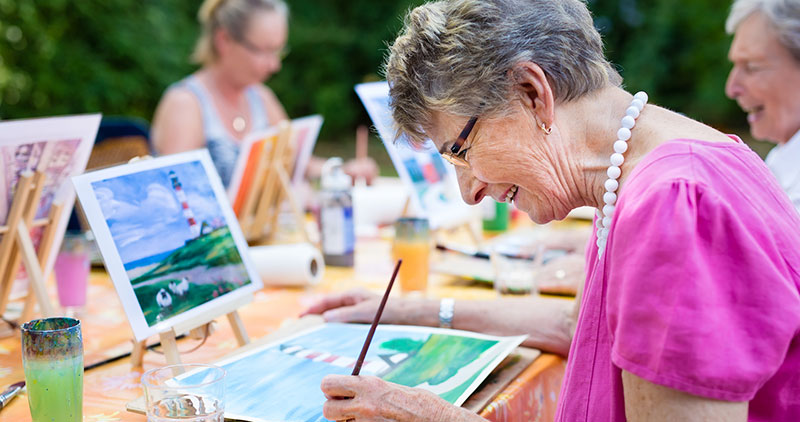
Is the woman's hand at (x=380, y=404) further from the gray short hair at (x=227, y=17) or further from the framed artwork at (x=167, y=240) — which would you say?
the gray short hair at (x=227, y=17)

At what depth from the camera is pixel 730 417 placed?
35.7 inches

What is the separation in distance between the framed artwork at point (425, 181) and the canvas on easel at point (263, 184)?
33cm

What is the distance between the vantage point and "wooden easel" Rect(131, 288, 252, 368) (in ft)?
4.48

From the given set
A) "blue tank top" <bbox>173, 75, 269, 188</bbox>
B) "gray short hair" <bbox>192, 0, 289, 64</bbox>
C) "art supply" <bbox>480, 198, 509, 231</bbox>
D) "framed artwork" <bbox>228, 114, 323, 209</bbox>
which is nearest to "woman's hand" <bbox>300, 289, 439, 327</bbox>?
"framed artwork" <bbox>228, 114, 323, 209</bbox>

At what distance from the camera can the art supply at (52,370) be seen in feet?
3.64

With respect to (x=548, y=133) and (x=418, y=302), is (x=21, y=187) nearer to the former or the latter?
(x=418, y=302)

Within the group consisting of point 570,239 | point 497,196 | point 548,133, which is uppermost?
point 548,133

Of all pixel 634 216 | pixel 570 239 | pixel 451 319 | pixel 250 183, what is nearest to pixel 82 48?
pixel 250 183

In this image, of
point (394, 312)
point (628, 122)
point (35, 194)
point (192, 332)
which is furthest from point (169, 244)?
point (628, 122)

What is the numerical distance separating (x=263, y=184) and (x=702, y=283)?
1.98 m

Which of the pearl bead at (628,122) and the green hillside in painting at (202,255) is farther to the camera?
the green hillside in painting at (202,255)

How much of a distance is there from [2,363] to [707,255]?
128 cm

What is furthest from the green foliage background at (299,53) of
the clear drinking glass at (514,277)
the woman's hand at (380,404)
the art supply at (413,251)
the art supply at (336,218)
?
the woman's hand at (380,404)

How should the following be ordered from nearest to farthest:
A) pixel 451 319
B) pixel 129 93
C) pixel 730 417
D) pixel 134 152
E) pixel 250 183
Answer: pixel 730 417 < pixel 451 319 < pixel 250 183 < pixel 134 152 < pixel 129 93
